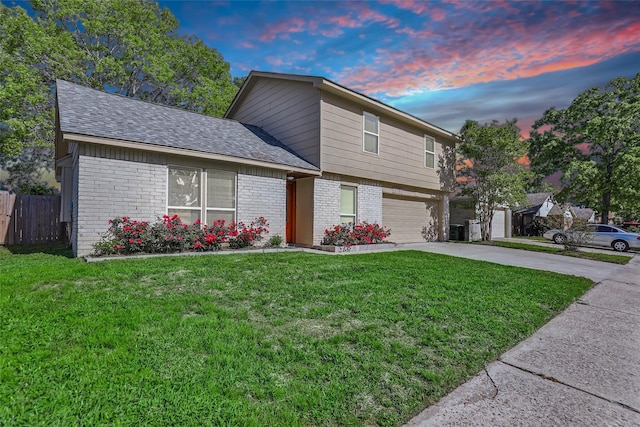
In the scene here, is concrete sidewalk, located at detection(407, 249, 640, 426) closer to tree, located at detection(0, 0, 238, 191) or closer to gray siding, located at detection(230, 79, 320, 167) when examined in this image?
gray siding, located at detection(230, 79, 320, 167)

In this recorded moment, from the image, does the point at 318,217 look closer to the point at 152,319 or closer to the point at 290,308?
the point at 290,308

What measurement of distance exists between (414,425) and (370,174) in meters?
10.0

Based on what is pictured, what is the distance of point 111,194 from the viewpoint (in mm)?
7008

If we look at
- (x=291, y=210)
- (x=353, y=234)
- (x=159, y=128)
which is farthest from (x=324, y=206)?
(x=159, y=128)

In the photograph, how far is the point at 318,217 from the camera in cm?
1022

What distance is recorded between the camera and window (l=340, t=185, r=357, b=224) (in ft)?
36.4

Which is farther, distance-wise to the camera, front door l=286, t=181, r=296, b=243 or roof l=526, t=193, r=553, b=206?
roof l=526, t=193, r=553, b=206

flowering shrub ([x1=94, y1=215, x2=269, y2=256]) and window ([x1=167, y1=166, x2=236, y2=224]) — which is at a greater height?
window ([x1=167, y1=166, x2=236, y2=224])

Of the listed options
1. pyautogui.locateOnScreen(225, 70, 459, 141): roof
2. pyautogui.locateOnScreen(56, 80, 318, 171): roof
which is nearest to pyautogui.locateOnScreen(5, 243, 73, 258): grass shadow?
pyautogui.locateOnScreen(56, 80, 318, 171): roof

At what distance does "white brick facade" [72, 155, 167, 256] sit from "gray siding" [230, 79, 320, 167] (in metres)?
4.72

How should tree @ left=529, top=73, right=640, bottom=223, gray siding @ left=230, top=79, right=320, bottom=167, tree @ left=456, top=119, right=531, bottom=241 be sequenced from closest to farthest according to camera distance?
1. gray siding @ left=230, top=79, right=320, bottom=167
2. tree @ left=456, top=119, right=531, bottom=241
3. tree @ left=529, top=73, right=640, bottom=223

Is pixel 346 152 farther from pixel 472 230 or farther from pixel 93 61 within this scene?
pixel 93 61

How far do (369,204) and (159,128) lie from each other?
7.47 metres

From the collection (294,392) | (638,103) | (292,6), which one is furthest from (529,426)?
(638,103)
